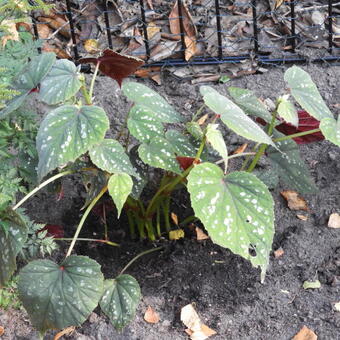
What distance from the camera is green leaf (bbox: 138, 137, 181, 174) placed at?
8.34 ft

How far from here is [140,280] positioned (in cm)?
291

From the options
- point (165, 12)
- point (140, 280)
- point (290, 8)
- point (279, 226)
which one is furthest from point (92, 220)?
point (290, 8)

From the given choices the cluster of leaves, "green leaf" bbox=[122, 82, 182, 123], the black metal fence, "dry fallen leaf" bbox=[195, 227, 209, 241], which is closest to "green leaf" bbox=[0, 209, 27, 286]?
the cluster of leaves

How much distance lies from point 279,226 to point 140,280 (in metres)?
0.66

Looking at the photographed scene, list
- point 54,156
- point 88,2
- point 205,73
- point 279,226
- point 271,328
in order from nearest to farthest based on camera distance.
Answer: point 54,156
point 271,328
point 279,226
point 205,73
point 88,2

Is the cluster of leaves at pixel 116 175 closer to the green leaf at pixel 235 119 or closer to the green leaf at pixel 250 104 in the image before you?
the green leaf at pixel 235 119

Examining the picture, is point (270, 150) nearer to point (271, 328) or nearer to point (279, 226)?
point (279, 226)

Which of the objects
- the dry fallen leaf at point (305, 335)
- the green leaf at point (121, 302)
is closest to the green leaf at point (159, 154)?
the green leaf at point (121, 302)

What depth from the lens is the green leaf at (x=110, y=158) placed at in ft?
7.91

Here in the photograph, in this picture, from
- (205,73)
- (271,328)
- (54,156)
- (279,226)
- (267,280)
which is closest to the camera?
(54,156)

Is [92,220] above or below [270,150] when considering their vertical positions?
below

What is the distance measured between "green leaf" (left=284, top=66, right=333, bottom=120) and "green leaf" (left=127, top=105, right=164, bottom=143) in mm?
536

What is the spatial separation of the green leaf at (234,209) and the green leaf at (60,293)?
432mm

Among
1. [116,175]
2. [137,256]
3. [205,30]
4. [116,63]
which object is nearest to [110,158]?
[116,175]
